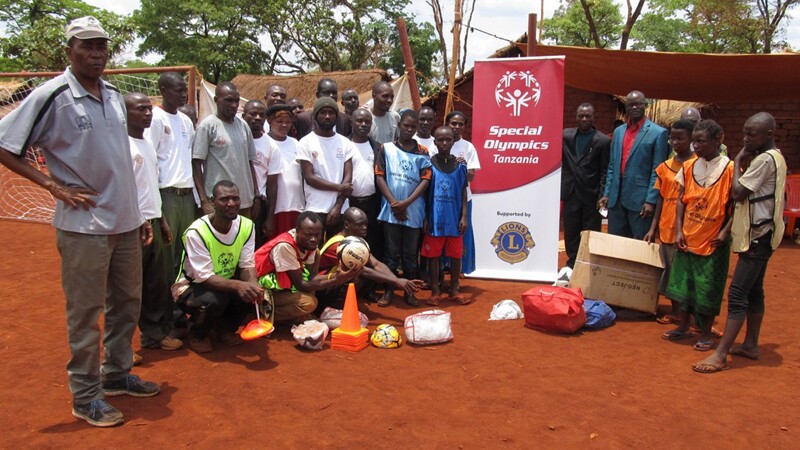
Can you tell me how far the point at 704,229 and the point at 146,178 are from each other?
3.83 metres

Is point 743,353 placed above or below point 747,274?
below

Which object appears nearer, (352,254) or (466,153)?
(352,254)

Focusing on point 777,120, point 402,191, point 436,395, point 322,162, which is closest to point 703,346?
point 436,395

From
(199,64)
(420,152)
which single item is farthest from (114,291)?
(199,64)

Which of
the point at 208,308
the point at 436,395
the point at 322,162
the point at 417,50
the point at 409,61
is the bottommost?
the point at 436,395

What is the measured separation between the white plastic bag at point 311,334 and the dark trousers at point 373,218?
1.48 meters

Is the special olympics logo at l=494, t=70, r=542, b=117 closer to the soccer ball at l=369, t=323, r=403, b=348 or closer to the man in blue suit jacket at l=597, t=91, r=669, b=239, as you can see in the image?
the man in blue suit jacket at l=597, t=91, r=669, b=239

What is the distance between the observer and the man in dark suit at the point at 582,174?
648 cm

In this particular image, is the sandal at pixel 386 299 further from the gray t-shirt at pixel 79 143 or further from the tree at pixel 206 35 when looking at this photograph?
the tree at pixel 206 35

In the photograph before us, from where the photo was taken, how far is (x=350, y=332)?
458 cm

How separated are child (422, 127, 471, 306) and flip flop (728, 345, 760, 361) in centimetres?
223

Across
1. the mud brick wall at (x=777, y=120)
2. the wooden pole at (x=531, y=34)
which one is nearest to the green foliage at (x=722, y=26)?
the mud brick wall at (x=777, y=120)

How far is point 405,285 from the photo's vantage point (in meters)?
4.96

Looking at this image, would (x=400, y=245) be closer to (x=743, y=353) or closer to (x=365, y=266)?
(x=365, y=266)
